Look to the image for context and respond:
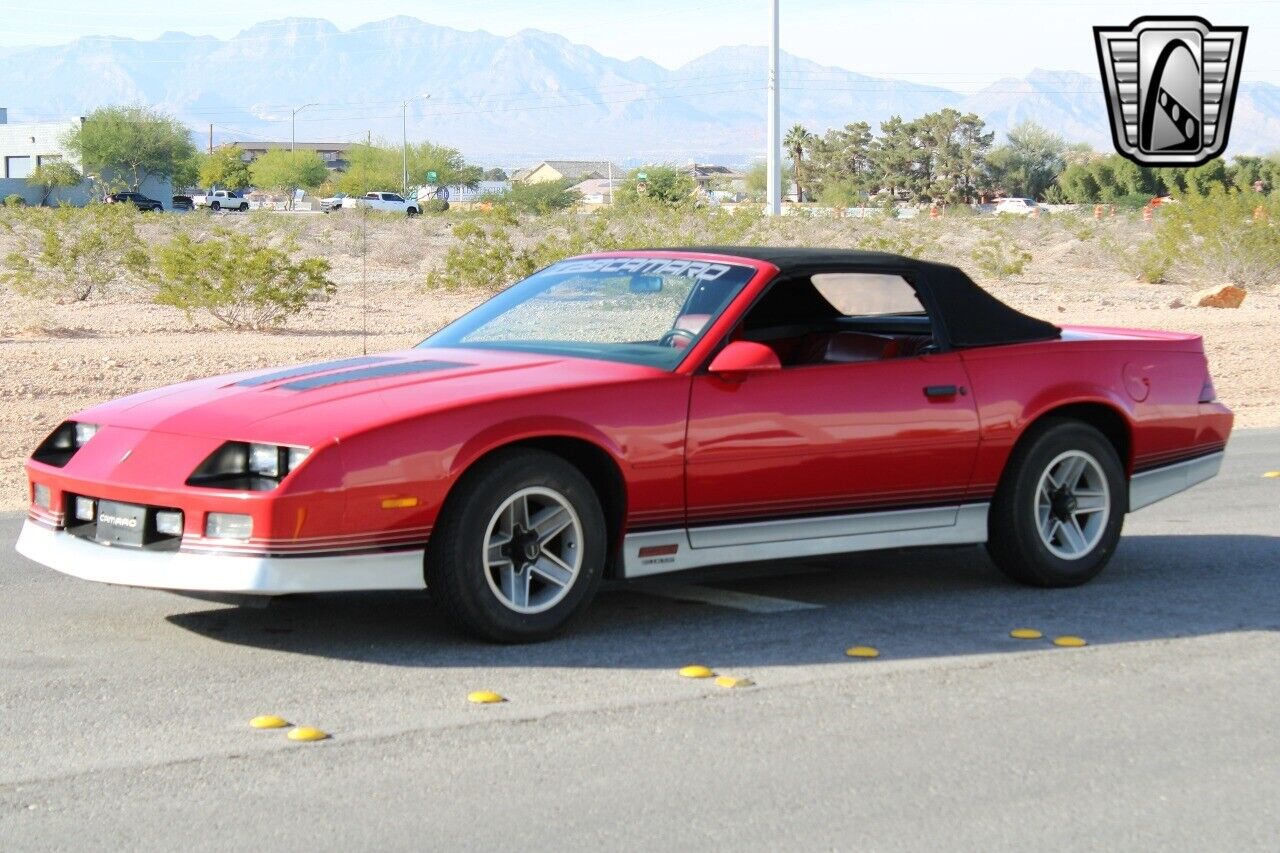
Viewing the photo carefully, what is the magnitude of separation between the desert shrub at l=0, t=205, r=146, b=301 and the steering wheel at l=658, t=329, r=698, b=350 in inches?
805

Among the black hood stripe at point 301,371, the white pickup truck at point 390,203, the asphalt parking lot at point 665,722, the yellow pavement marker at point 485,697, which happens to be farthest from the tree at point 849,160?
the yellow pavement marker at point 485,697

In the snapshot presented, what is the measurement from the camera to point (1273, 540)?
955 cm

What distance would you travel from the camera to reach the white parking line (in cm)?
755

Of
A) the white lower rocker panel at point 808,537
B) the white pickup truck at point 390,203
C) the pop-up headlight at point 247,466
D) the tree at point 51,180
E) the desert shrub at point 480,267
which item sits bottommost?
the white lower rocker panel at point 808,537

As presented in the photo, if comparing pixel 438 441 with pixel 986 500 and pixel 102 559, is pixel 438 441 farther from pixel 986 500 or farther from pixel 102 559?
pixel 986 500

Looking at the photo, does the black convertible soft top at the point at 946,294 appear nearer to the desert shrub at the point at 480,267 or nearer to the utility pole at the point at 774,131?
the desert shrub at the point at 480,267

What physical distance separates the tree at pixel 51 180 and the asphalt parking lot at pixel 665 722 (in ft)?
245

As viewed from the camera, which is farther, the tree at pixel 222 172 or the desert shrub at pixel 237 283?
the tree at pixel 222 172

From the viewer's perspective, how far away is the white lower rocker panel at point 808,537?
6.90 metres

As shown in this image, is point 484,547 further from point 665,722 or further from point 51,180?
point 51,180

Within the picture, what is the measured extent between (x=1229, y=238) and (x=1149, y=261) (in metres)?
2.15

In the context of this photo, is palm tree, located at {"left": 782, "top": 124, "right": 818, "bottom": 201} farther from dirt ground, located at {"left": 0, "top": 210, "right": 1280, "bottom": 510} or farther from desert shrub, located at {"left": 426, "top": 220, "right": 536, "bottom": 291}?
desert shrub, located at {"left": 426, "top": 220, "right": 536, "bottom": 291}

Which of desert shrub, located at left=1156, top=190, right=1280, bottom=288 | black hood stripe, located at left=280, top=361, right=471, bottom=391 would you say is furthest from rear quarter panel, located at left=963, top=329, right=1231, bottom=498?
desert shrub, located at left=1156, top=190, right=1280, bottom=288

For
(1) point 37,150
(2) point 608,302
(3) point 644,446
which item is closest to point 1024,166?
(1) point 37,150
